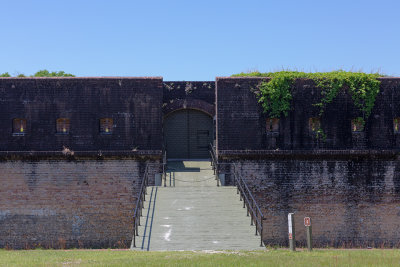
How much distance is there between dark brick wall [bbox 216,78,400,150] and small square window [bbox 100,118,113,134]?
4200mm

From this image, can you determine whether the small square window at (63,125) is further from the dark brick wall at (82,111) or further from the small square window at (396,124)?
the small square window at (396,124)

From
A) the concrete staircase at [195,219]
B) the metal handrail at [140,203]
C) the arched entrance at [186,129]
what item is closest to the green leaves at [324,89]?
the arched entrance at [186,129]

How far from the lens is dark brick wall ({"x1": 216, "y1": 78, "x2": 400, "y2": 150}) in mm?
19344

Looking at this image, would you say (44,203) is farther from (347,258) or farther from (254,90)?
(347,258)

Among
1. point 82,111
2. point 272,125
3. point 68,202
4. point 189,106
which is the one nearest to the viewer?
point 68,202

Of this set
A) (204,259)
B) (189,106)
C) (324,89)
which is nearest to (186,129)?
(189,106)

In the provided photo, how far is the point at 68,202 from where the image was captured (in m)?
18.8

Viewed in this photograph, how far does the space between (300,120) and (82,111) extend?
8.46m

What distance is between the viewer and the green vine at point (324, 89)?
1938 cm

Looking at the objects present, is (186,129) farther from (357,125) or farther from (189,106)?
(357,125)

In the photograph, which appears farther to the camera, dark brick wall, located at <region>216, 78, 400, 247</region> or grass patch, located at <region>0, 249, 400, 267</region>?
dark brick wall, located at <region>216, 78, 400, 247</region>

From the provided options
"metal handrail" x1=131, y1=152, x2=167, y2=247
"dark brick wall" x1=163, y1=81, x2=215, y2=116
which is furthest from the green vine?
"metal handrail" x1=131, y1=152, x2=167, y2=247

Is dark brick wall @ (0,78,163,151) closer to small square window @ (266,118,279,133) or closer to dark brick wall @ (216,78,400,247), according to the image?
dark brick wall @ (216,78,400,247)

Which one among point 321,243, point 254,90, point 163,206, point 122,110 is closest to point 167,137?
point 122,110
